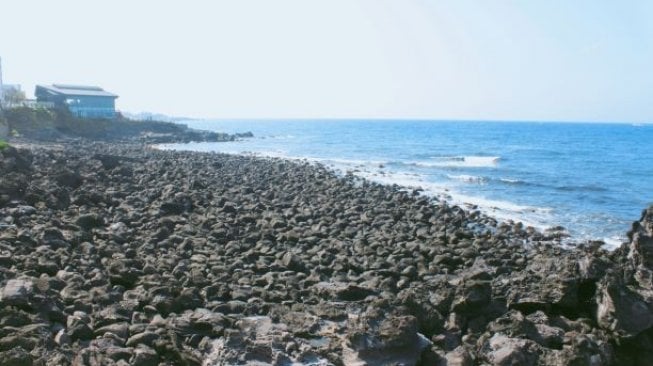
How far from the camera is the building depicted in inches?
3398

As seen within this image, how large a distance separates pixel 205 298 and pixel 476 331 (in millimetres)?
6098

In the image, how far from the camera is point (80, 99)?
3482 inches

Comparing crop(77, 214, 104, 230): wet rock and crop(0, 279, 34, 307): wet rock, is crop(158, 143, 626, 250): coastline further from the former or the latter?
crop(0, 279, 34, 307): wet rock

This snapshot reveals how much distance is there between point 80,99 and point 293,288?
86.1 meters

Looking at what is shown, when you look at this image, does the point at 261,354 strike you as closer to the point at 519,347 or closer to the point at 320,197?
the point at 519,347

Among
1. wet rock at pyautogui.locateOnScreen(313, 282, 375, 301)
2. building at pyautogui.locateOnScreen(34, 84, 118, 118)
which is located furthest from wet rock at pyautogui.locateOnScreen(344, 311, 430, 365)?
building at pyautogui.locateOnScreen(34, 84, 118, 118)

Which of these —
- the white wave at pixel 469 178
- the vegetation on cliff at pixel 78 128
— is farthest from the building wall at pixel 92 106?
the white wave at pixel 469 178

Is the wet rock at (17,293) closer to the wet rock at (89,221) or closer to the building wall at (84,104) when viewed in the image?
the wet rock at (89,221)

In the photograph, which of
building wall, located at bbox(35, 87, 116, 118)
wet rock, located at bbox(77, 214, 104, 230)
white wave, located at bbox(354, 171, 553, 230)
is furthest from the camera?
building wall, located at bbox(35, 87, 116, 118)

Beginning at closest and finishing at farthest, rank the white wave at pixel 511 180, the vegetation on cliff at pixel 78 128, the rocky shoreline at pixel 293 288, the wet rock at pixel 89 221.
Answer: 1. the rocky shoreline at pixel 293 288
2. the wet rock at pixel 89 221
3. the white wave at pixel 511 180
4. the vegetation on cliff at pixel 78 128

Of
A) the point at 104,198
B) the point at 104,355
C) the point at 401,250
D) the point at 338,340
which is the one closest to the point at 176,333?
the point at 104,355

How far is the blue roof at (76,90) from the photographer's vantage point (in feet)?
289

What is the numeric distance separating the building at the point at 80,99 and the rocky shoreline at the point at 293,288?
68.9 meters

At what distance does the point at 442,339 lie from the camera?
391 inches
